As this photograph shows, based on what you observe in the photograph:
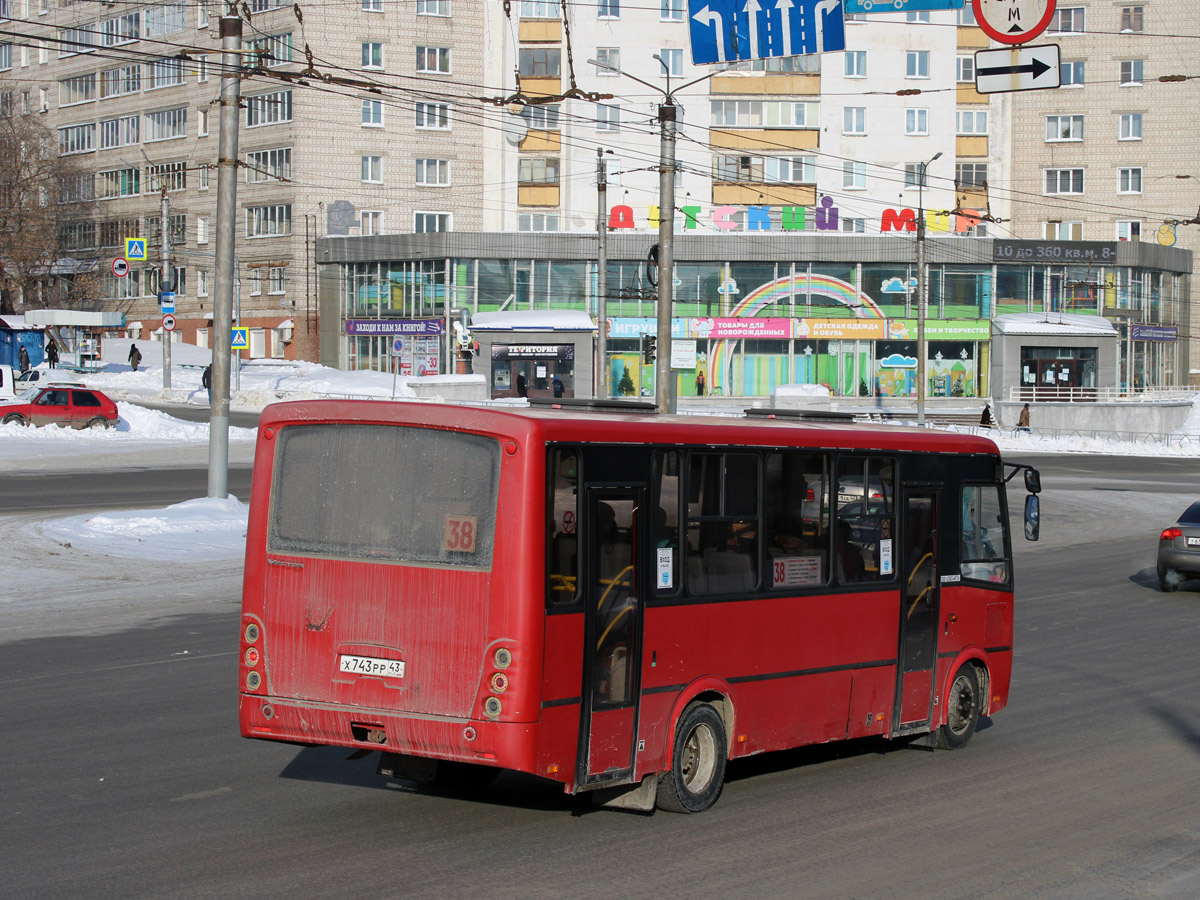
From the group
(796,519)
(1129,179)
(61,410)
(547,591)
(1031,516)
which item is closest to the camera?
(547,591)

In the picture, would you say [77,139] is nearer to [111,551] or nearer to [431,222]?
[431,222]

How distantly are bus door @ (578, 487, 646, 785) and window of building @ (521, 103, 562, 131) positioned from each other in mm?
64596

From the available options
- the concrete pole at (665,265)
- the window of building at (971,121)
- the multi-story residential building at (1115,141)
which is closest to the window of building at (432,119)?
the window of building at (971,121)

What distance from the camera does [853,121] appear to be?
7231cm

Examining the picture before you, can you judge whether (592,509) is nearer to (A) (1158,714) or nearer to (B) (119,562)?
(A) (1158,714)

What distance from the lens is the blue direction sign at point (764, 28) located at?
69.1ft

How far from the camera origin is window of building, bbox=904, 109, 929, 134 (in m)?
72.4

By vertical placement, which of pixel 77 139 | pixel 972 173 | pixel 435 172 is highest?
pixel 77 139

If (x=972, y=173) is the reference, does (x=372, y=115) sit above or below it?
above

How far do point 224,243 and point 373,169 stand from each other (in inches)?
2071

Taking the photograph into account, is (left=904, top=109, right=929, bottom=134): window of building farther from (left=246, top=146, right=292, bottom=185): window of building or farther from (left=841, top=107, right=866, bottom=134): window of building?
(left=246, top=146, right=292, bottom=185): window of building

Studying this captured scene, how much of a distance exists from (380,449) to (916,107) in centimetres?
6967

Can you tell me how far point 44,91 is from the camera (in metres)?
87.3

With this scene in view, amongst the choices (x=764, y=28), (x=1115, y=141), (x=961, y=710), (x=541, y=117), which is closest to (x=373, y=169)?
(x=541, y=117)
